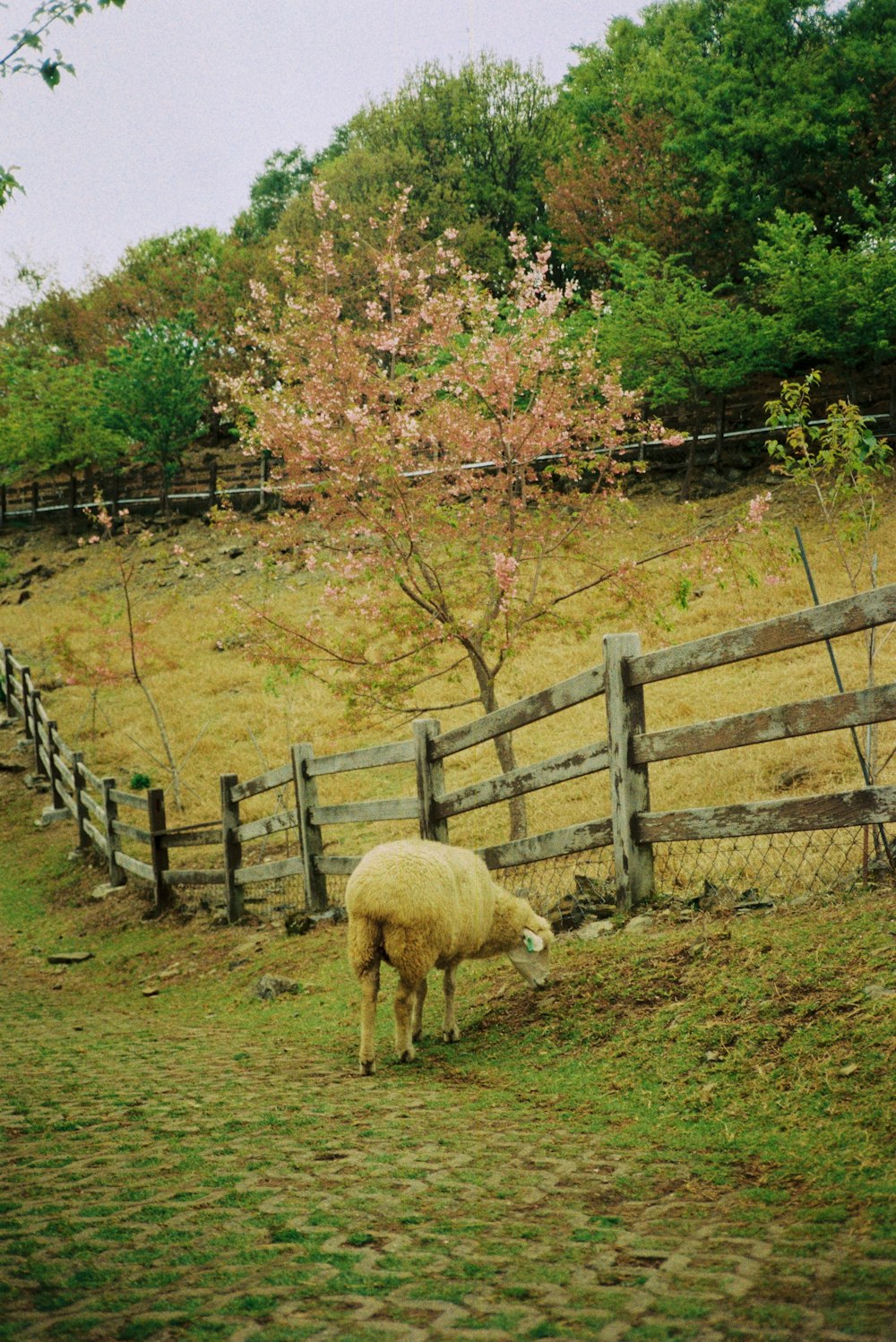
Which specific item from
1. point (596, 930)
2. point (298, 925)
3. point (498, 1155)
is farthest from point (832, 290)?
point (498, 1155)

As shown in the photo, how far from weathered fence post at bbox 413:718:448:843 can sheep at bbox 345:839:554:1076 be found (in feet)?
5.93

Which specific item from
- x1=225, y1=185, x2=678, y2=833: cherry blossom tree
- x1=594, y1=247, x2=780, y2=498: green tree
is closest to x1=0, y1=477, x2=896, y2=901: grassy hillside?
x1=225, y1=185, x2=678, y2=833: cherry blossom tree

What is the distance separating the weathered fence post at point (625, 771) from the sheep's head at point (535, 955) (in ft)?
2.16

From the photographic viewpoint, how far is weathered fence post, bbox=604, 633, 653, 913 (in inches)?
244

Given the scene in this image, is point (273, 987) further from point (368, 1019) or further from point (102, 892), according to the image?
point (102, 892)

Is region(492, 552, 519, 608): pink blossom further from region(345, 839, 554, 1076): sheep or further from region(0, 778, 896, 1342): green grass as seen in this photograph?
region(345, 839, 554, 1076): sheep

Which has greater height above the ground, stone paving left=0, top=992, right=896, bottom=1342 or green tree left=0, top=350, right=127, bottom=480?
green tree left=0, top=350, right=127, bottom=480

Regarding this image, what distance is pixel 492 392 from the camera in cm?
1170

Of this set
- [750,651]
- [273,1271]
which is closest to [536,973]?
[750,651]

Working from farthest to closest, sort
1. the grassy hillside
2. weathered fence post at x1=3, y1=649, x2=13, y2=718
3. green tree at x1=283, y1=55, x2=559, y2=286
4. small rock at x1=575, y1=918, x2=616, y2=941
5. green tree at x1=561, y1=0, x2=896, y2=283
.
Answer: green tree at x1=283, y1=55, x2=559, y2=286
green tree at x1=561, y1=0, x2=896, y2=283
weathered fence post at x1=3, y1=649, x2=13, y2=718
the grassy hillside
small rock at x1=575, y1=918, x2=616, y2=941

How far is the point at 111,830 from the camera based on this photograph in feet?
41.9

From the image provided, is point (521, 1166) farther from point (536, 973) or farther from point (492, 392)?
point (492, 392)

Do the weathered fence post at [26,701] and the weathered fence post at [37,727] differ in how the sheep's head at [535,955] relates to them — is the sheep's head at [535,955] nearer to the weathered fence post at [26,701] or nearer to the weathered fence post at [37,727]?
the weathered fence post at [37,727]

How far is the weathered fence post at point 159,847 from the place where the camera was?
11.5 meters
